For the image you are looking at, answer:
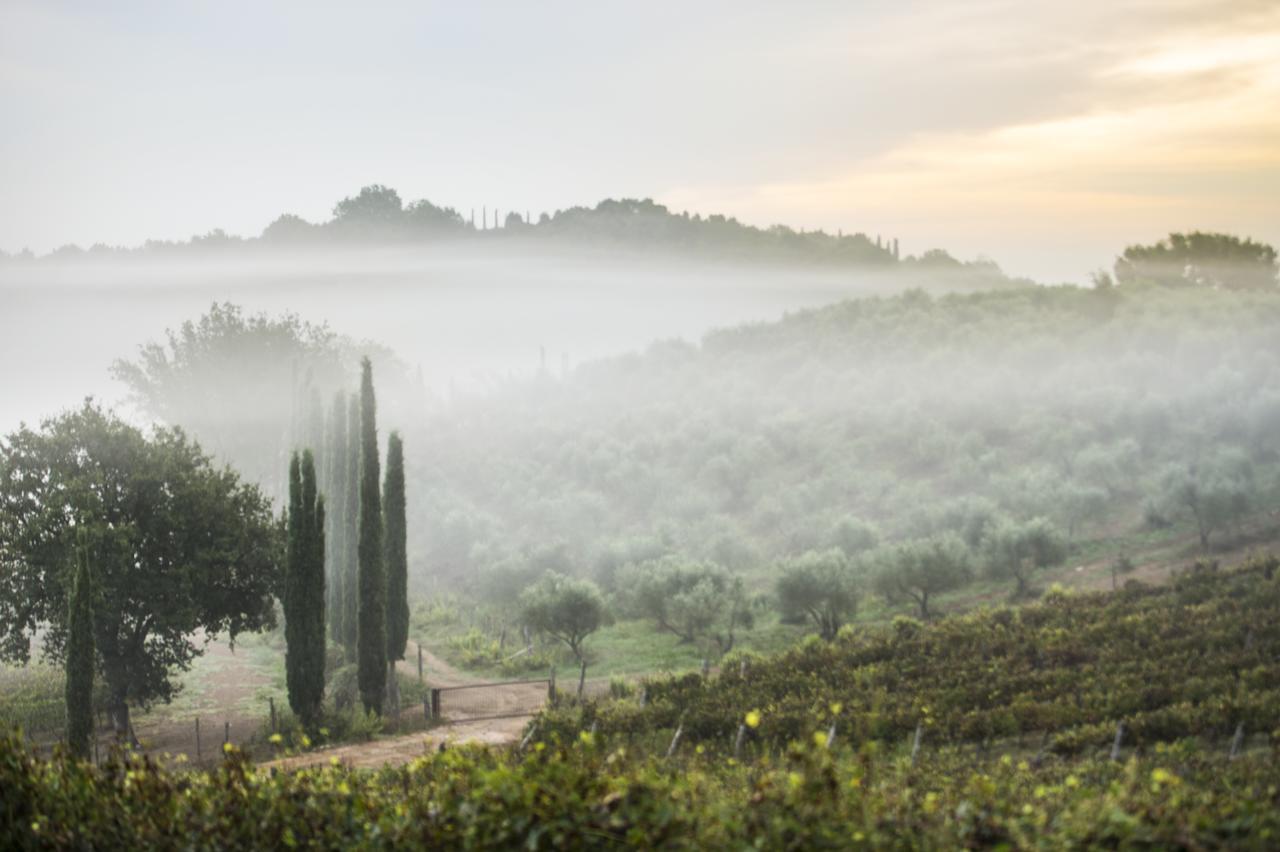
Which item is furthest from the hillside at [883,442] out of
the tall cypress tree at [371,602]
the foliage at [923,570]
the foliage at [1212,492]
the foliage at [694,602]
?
the tall cypress tree at [371,602]

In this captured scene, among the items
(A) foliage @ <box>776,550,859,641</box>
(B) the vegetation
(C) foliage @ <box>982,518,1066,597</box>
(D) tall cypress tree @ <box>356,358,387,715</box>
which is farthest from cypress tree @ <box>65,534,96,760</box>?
(C) foliage @ <box>982,518,1066,597</box>

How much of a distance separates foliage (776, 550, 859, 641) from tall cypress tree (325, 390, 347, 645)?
42.5 ft

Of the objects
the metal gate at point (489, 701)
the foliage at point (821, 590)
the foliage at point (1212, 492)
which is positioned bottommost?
the metal gate at point (489, 701)

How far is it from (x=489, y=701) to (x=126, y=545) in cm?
854

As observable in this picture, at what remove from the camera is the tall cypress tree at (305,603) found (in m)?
22.0

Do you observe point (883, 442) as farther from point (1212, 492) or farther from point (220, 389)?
point (220, 389)

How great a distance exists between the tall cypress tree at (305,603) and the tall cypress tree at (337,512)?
9.29 metres

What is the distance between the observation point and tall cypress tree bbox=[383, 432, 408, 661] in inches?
1005

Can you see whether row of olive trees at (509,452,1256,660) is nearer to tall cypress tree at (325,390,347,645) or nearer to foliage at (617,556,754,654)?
foliage at (617,556,754,654)

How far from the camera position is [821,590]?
2936cm

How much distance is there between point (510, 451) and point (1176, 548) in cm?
4017

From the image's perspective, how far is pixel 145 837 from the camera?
651 centimetres

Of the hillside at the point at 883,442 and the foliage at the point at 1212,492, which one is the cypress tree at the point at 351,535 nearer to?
the hillside at the point at 883,442

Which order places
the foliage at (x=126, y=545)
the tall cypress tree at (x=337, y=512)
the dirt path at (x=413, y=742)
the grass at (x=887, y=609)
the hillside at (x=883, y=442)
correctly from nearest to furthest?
the dirt path at (x=413, y=742)
the foliage at (x=126, y=545)
the grass at (x=887, y=609)
the tall cypress tree at (x=337, y=512)
the hillside at (x=883, y=442)
